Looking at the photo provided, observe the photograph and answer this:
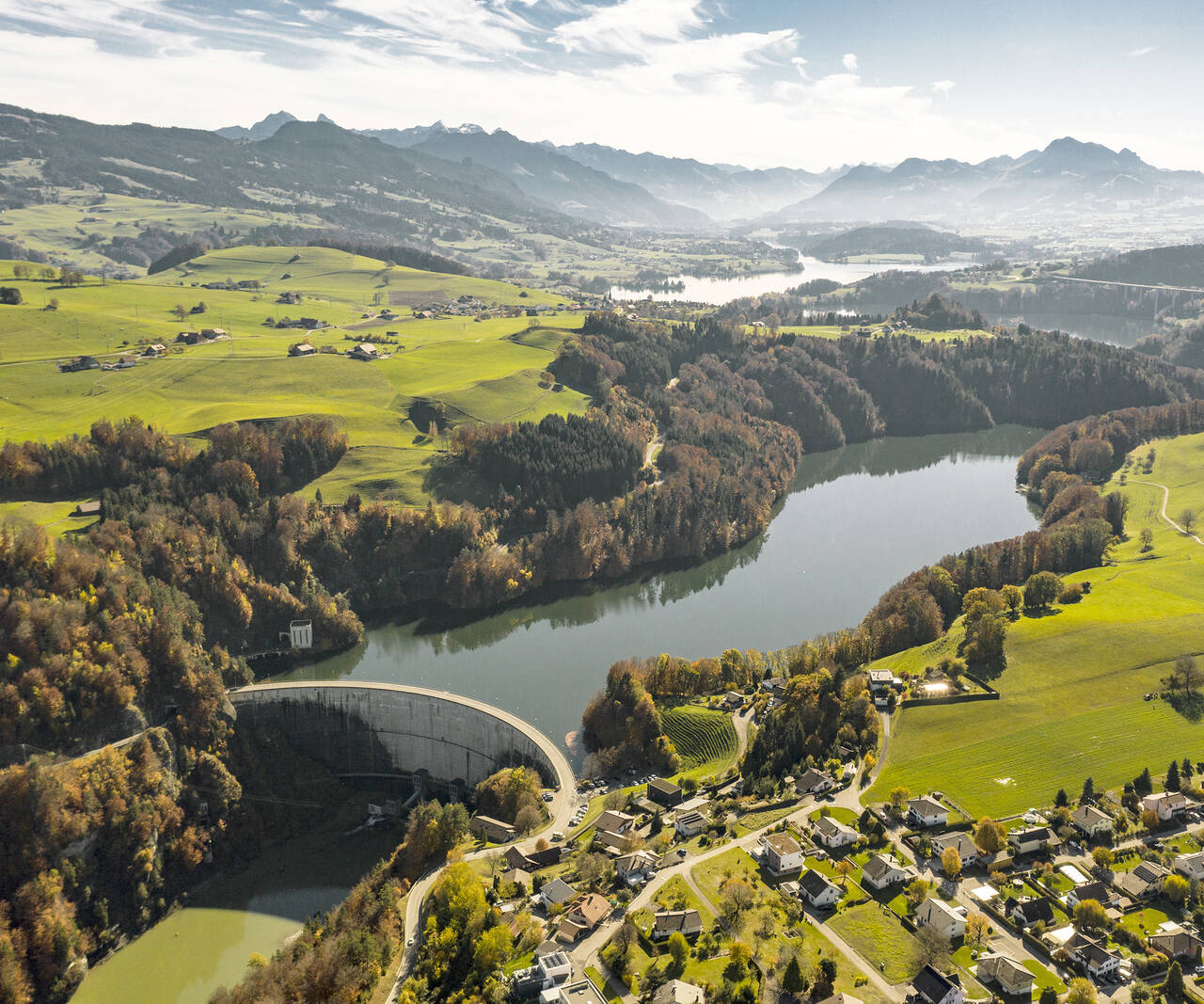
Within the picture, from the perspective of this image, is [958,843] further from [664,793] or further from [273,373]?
[273,373]

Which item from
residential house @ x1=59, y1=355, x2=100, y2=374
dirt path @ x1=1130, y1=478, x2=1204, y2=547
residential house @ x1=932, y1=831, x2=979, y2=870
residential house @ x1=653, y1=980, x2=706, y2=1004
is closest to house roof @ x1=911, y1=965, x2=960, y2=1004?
residential house @ x1=653, y1=980, x2=706, y2=1004

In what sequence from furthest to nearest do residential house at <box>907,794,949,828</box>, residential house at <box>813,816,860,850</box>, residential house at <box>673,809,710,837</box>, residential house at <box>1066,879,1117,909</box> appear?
residential house at <box>673,809,710,837</box>
residential house at <box>907,794,949,828</box>
residential house at <box>813,816,860,850</box>
residential house at <box>1066,879,1117,909</box>

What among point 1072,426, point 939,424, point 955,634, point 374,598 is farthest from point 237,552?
point 939,424

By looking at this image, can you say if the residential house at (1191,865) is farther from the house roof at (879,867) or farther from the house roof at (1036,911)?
the house roof at (879,867)

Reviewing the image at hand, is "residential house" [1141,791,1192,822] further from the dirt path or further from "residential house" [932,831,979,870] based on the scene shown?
the dirt path

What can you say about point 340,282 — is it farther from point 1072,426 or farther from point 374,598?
point 1072,426

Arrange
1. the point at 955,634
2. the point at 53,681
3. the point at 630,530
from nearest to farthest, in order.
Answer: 1. the point at 53,681
2. the point at 955,634
3. the point at 630,530

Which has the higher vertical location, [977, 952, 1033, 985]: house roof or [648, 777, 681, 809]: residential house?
[977, 952, 1033, 985]: house roof
